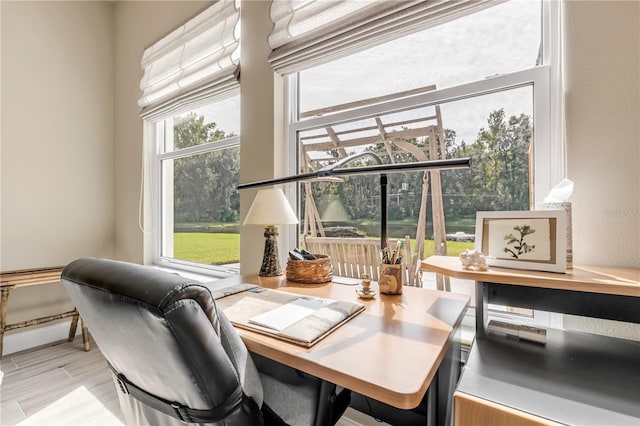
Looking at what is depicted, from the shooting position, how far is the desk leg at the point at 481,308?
893 mm

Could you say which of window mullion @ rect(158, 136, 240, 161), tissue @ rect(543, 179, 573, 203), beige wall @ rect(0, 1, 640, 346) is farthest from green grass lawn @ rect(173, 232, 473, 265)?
tissue @ rect(543, 179, 573, 203)

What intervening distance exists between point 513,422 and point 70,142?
3351 mm

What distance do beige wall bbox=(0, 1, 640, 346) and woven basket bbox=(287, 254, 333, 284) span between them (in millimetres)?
503

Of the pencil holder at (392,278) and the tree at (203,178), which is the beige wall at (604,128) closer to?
the pencil holder at (392,278)

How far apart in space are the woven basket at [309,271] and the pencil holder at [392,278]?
0.28m

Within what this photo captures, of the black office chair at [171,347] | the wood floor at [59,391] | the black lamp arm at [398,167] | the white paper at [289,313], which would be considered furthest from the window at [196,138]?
the black office chair at [171,347]

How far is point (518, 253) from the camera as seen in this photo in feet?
2.87

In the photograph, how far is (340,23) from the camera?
1.38 m

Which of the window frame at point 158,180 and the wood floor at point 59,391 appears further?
the window frame at point 158,180

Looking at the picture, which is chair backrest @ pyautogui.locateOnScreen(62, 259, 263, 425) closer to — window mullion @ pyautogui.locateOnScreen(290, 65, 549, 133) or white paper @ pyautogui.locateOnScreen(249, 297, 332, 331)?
white paper @ pyautogui.locateOnScreen(249, 297, 332, 331)

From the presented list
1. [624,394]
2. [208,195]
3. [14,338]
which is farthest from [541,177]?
[14,338]

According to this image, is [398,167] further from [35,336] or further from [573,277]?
[35,336]

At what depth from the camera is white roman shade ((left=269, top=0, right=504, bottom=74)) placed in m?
1.16

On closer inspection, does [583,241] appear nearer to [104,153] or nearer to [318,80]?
[318,80]
